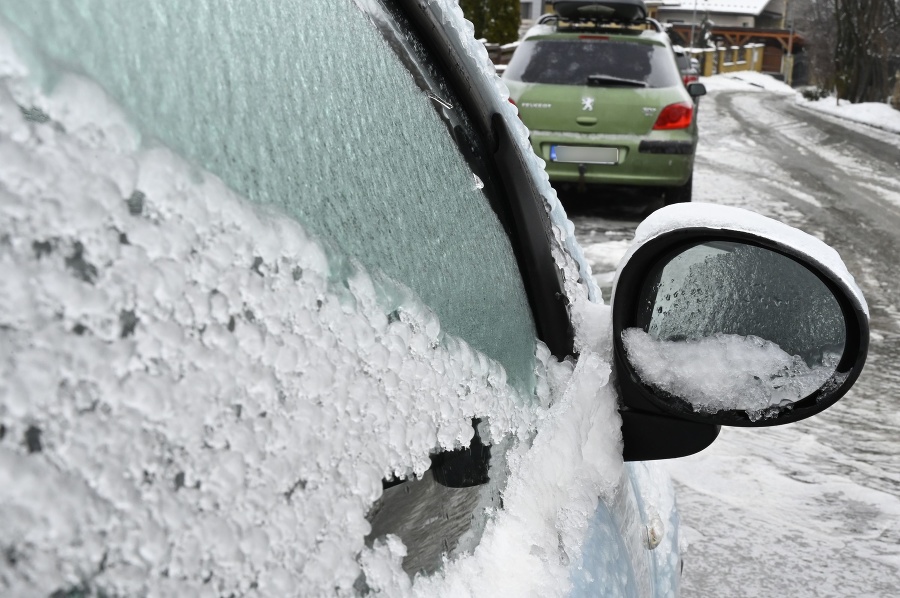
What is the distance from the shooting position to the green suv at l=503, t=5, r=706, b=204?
7.52 m

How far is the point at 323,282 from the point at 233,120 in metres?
0.15

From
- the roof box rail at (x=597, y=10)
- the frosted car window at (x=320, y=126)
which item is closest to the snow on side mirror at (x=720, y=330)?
the frosted car window at (x=320, y=126)

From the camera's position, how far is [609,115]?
7496 millimetres

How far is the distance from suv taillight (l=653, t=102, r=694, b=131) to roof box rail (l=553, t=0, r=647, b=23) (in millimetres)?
1887

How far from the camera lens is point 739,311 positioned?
1326mm

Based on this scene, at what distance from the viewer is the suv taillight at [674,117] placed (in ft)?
24.7

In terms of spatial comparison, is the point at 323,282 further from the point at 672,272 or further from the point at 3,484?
the point at 672,272

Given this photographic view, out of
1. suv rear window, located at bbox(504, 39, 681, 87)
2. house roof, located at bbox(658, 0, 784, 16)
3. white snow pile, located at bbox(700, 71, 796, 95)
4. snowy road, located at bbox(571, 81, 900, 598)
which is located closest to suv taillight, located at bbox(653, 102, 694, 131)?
suv rear window, located at bbox(504, 39, 681, 87)

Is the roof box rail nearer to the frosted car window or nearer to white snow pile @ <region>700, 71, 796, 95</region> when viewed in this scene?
the frosted car window

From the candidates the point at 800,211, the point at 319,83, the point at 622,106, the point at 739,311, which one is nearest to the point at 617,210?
the point at 622,106

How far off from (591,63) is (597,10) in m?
1.30

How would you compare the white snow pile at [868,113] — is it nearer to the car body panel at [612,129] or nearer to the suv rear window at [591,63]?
the suv rear window at [591,63]

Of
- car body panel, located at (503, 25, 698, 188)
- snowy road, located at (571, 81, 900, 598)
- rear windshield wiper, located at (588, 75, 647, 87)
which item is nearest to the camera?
snowy road, located at (571, 81, 900, 598)

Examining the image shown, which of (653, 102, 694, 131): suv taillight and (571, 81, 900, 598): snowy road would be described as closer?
(571, 81, 900, 598): snowy road
